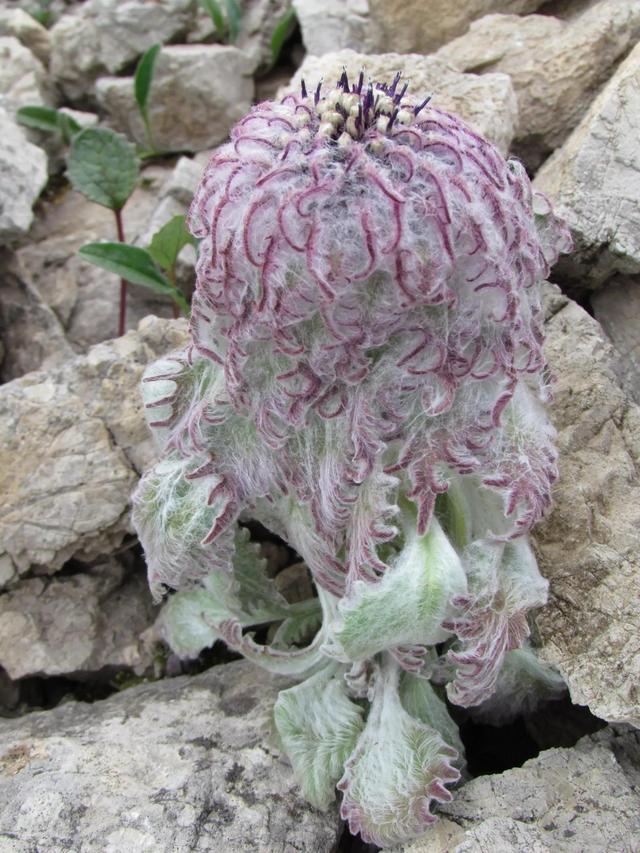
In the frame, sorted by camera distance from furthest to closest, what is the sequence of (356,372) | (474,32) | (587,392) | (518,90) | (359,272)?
(474,32), (518,90), (587,392), (356,372), (359,272)

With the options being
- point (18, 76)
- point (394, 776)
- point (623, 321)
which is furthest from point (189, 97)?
point (394, 776)

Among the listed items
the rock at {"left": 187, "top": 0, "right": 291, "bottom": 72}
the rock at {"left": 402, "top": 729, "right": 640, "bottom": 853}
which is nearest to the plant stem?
the rock at {"left": 187, "top": 0, "right": 291, "bottom": 72}

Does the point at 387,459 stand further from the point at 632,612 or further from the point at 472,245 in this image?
the point at 632,612

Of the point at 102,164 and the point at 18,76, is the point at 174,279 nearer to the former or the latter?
the point at 102,164

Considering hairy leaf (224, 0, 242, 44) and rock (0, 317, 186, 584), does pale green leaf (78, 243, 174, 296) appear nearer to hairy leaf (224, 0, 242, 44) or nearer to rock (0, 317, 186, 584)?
rock (0, 317, 186, 584)

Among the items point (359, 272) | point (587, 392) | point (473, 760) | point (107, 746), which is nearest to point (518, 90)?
point (587, 392)
